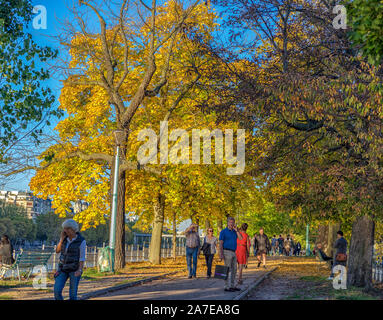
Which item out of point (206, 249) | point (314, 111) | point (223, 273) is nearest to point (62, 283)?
point (223, 273)

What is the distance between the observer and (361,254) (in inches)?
666

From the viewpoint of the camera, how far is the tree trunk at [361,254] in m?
16.7

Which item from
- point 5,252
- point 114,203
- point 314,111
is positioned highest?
point 314,111

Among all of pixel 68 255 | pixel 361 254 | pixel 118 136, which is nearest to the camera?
pixel 68 255

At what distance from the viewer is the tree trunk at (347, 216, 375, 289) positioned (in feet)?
54.7

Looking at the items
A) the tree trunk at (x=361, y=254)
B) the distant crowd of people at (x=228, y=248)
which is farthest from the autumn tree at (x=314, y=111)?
the distant crowd of people at (x=228, y=248)

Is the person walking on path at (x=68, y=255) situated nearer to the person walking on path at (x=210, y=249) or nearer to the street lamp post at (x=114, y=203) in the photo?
the person walking on path at (x=210, y=249)

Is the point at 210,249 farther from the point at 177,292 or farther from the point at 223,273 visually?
the point at 177,292

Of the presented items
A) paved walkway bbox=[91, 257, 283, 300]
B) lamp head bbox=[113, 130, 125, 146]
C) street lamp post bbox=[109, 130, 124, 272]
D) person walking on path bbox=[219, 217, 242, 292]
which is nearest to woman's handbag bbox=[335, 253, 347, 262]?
paved walkway bbox=[91, 257, 283, 300]

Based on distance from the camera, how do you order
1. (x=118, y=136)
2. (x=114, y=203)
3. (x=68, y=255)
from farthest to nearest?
(x=118, y=136) → (x=114, y=203) → (x=68, y=255)

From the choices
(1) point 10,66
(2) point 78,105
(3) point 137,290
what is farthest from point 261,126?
(2) point 78,105

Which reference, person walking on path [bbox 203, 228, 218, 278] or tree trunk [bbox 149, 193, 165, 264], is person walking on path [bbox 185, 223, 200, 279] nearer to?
person walking on path [bbox 203, 228, 218, 278]

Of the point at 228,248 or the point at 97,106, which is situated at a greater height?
the point at 97,106
